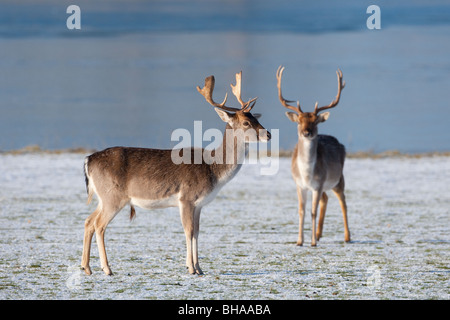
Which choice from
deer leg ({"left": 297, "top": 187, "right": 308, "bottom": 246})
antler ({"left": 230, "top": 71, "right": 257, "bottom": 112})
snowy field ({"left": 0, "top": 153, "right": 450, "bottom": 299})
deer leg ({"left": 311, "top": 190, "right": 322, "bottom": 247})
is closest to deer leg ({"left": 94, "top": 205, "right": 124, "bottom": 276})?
snowy field ({"left": 0, "top": 153, "right": 450, "bottom": 299})

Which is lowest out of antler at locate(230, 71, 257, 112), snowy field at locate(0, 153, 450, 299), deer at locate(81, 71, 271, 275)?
snowy field at locate(0, 153, 450, 299)

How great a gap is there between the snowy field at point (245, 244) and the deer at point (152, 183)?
48cm

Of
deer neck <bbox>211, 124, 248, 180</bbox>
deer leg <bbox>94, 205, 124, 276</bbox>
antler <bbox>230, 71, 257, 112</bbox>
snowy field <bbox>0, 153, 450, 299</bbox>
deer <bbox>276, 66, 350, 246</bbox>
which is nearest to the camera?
snowy field <bbox>0, 153, 450, 299</bbox>

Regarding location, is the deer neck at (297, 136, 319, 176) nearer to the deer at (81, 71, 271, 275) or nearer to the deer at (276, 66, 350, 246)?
the deer at (276, 66, 350, 246)

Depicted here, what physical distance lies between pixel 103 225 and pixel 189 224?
966 millimetres

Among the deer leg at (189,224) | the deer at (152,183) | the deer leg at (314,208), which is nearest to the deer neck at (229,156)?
the deer at (152,183)

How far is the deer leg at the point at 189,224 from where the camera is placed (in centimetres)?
975

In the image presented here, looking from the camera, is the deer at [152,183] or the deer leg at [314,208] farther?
the deer leg at [314,208]

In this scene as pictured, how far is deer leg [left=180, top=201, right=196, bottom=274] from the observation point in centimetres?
975

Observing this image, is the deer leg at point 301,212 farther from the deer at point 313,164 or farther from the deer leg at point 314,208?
the deer leg at point 314,208

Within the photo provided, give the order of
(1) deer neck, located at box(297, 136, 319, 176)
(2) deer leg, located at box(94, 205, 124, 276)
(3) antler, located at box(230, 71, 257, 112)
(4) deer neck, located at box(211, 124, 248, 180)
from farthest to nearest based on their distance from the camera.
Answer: (1) deer neck, located at box(297, 136, 319, 176) < (3) antler, located at box(230, 71, 257, 112) < (4) deer neck, located at box(211, 124, 248, 180) < (2) deer leg, located at box(94, 205, 124, 276)

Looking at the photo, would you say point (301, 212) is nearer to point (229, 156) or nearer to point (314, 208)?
point (314, 208)

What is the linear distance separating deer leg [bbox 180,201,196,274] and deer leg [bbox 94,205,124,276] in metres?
0.71

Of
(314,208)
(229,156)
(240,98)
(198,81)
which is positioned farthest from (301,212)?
(198,81)
